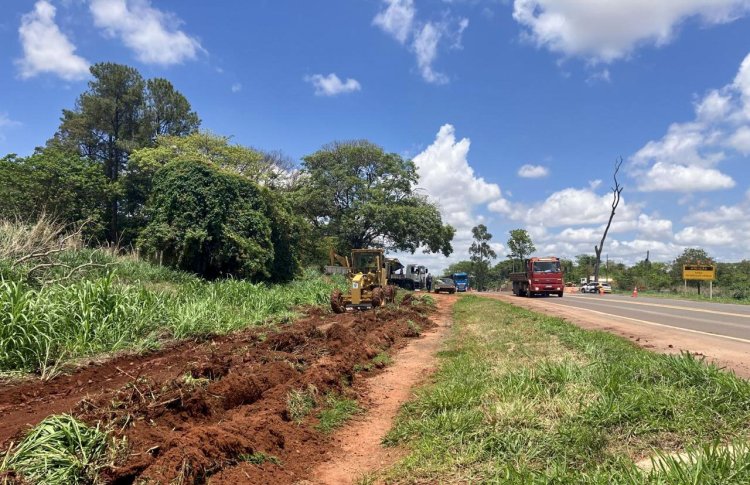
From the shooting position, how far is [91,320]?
895cm

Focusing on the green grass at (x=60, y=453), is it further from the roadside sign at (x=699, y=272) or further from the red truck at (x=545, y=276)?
the roadside sign at (x=699, y=272)

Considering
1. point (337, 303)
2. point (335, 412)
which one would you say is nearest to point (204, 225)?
point (337, 303)

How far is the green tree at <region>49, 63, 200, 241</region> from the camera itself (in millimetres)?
44844

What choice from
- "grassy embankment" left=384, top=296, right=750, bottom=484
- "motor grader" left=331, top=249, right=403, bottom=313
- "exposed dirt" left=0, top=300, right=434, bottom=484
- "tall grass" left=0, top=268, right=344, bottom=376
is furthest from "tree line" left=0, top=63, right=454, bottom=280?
"grassy embankment" left=384, top=296, right=750, bottom=484

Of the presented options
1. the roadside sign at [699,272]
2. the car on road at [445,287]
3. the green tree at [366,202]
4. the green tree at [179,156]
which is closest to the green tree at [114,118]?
the green tree at [179,156]

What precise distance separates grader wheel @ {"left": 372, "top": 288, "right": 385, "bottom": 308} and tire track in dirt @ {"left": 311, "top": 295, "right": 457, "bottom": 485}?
857 centimetres

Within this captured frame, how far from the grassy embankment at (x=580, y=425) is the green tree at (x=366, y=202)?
34.8 meters

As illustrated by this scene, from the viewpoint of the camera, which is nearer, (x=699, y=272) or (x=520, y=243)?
(x=699, y=272)

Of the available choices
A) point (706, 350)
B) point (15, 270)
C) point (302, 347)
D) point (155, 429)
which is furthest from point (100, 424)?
point (706, 350)

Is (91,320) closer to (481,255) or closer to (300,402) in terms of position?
(300,402)

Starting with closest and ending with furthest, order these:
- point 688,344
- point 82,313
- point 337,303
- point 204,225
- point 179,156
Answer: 1. point 82,313
2. point 688,344
3. point 337,303
4. point 204,225
5. point 179,156

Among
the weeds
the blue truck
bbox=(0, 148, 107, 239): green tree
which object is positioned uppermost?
bbox=(0, 148, 107, 239): green tree

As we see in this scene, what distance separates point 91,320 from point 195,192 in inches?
603

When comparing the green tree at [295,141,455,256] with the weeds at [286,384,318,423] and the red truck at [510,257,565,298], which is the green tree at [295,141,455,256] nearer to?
the red truck at [510,257,565,298]
